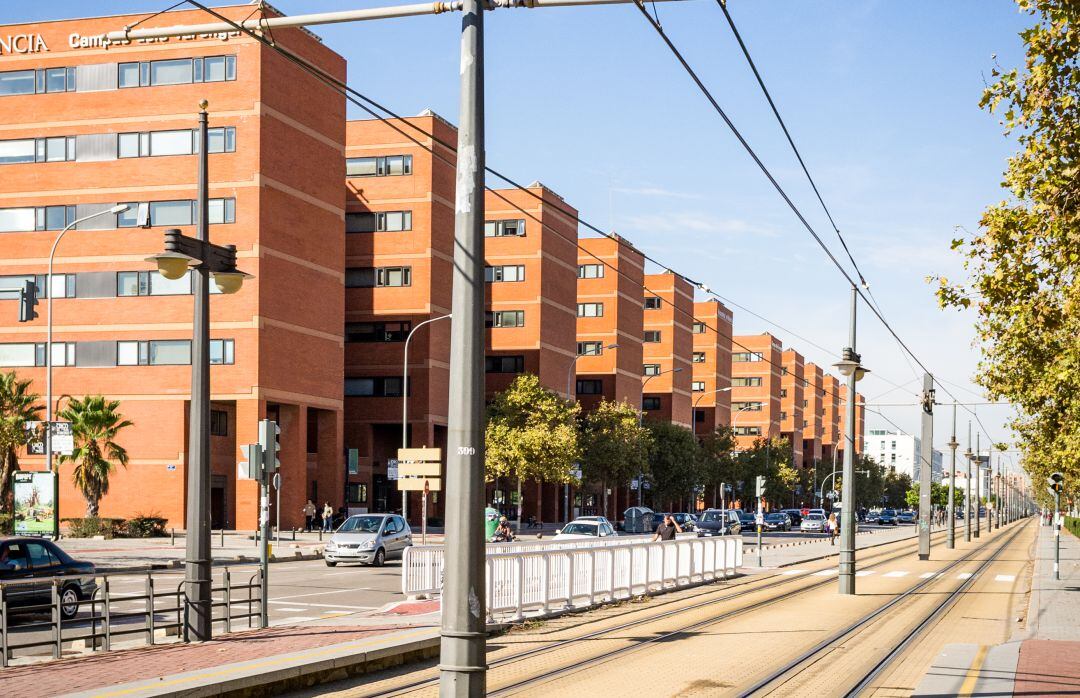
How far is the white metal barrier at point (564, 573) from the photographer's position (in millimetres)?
20094

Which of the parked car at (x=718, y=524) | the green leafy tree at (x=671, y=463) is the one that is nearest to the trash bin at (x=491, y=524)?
the parked car at (x=718, y=524)

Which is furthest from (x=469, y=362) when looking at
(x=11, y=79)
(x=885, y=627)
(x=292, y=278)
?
(x=11, y=79)

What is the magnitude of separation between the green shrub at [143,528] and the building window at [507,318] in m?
39.4

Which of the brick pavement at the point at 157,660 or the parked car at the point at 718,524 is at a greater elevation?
the brick pavement at the point at 157,660

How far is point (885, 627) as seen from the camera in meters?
21.3

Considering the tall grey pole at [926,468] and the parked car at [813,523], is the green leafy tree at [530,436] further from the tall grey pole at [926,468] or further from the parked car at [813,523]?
the tall grey pole at [926,468]

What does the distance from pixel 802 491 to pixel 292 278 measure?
95.1 metres

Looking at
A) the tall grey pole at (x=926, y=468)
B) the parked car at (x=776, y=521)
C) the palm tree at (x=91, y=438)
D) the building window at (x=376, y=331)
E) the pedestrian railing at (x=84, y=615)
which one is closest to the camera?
the pedestrian railing at (x=84, y=615)

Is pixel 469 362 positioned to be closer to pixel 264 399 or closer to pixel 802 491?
pixel 264 399

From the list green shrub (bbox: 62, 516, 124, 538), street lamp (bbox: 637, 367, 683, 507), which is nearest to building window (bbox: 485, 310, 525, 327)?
street lamp (bbox: 637, 367, 683, 507)

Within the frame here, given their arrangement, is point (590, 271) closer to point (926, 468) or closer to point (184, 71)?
point (184, 71)

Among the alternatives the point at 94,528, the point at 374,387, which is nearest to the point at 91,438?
the point at 94,528

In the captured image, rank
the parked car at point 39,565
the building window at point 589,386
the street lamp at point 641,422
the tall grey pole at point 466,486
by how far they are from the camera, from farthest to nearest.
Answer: the building window at point 589,386, the street lamp at point 641,422, the parked car at point 39,565, the tall grey pole at point 466,486

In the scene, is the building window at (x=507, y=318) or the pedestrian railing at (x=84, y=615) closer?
the pedestrian railing at (x=84, y=615)
